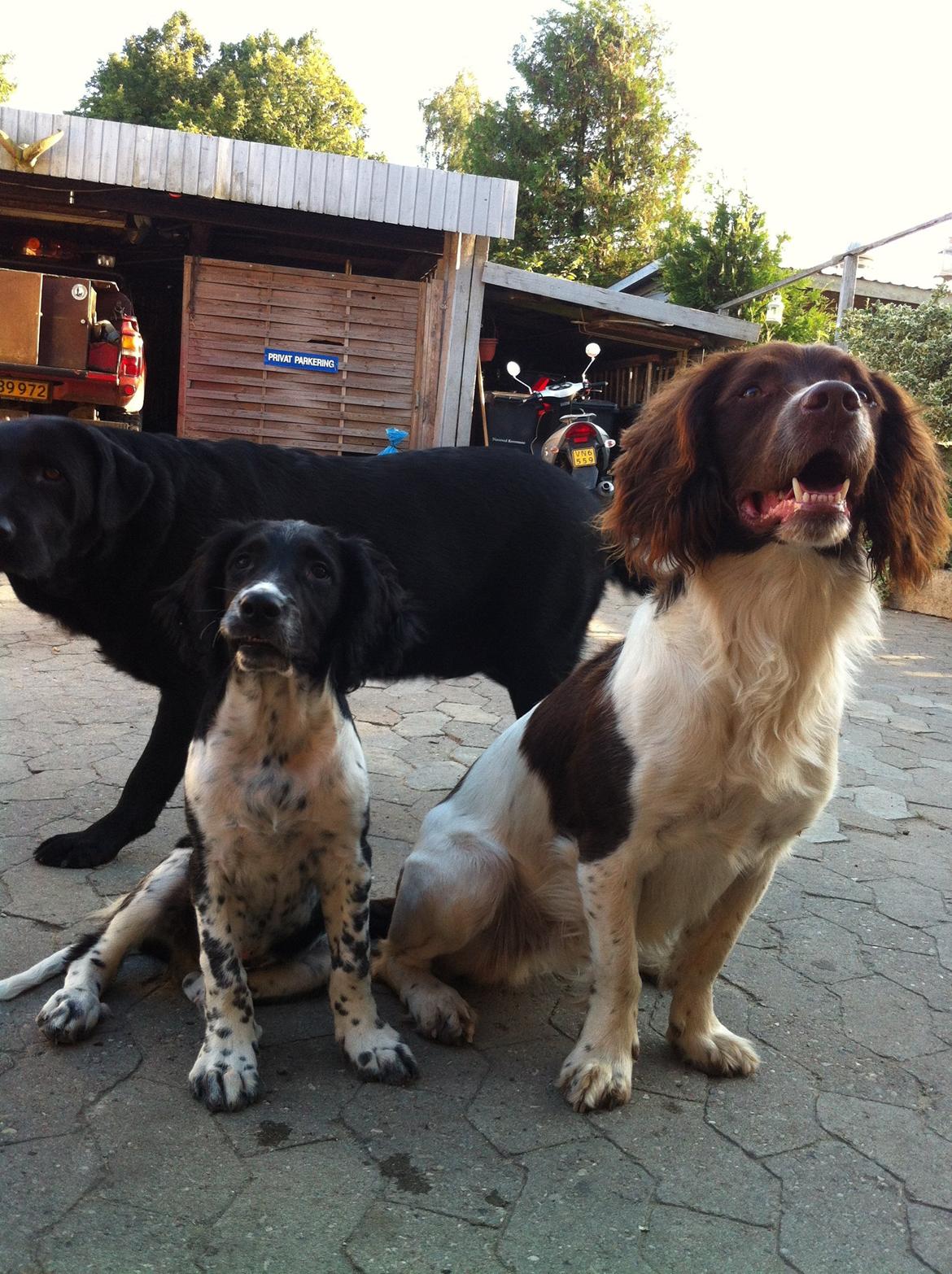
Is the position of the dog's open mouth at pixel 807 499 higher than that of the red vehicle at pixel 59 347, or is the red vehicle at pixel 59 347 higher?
the red vehicle at pixel 59 347

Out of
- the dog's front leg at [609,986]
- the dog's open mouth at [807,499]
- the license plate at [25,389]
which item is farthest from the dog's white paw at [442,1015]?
the license plate at [25,389]

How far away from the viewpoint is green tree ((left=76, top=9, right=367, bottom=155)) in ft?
141

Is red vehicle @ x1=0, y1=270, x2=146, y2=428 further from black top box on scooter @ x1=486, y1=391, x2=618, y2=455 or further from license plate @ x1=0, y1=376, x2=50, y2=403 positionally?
black top box on scooter @ x1=486, y1=391, x2=618, y2=455

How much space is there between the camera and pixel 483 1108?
2.23 metres

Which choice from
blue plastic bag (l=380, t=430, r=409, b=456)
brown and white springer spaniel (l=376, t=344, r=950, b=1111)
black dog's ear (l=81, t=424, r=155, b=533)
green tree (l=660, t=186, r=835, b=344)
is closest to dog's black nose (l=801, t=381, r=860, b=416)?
brown and white springer spaniel (l=376, t=344, r=950, b=1111)

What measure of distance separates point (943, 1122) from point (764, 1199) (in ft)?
1.86

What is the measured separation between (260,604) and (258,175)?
1002cm

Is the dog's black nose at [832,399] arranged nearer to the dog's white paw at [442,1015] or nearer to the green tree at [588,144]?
the dog's white paw at [442,1015]

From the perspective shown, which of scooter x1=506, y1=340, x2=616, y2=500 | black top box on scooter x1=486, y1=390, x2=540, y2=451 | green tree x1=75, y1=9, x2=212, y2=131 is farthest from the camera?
green tree x1=75, y1=9, x2=212, y2=131

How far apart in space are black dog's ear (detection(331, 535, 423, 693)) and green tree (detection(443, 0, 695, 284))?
93.3 feet

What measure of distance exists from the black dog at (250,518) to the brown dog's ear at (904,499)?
3.86 ft

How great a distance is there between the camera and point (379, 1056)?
2.31 m

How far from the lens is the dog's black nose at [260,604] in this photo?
222 cm

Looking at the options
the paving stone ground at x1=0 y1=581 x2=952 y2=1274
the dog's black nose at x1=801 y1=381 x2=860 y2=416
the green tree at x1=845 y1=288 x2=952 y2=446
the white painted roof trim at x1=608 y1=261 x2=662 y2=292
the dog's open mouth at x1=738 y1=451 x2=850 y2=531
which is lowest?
the paving stone ground at x1=0 y1=581 x2=952 y2=1274
